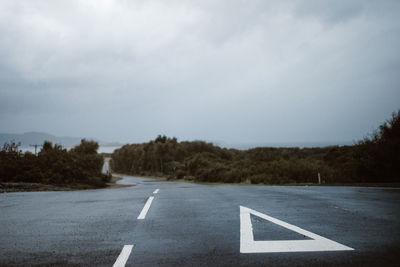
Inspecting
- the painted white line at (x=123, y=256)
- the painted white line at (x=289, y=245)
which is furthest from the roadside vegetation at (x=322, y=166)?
the painted white line at (x=123, y=256)

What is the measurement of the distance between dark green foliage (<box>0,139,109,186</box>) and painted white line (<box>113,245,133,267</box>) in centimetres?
2000

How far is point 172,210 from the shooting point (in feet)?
24.6

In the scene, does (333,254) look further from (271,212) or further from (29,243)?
(29,243)

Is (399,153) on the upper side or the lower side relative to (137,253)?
upper

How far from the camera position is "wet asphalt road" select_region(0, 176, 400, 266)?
370 cm

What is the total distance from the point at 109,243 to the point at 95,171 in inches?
1528

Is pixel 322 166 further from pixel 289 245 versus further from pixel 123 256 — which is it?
pixel 123 256

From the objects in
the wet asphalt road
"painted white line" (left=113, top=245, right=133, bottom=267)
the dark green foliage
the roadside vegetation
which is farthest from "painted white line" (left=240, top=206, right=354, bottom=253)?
the dark green foliage

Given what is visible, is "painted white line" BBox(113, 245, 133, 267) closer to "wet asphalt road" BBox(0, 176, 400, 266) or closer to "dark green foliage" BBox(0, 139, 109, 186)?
"wet asphalt road" BBox(0, 176, 400, 266)

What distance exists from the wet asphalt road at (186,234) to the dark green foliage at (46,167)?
16185mm

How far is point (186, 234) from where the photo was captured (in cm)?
496

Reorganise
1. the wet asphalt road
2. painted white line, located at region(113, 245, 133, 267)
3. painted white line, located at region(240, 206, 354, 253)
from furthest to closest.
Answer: painted white line, located at region(240, 206, 354, 253), the wet asphalt road, painted white line, located at region(113, 245, 133, 267)

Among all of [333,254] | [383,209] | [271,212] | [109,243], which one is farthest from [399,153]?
[109,243]

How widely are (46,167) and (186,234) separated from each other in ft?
83.4
